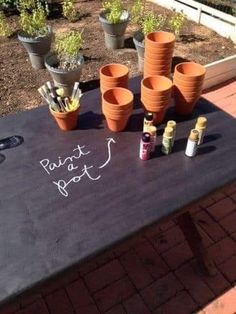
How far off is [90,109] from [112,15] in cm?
320

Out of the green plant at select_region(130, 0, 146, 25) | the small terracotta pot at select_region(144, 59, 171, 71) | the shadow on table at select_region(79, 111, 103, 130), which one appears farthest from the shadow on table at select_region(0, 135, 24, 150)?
the green plant at select_region(130, 0, 146, 25)

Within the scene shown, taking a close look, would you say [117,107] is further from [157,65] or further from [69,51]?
[69,51]

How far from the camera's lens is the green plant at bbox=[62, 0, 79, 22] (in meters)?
6.27

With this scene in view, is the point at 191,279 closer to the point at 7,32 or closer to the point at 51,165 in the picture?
the point at 51,165

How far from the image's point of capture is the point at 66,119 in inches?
93.9

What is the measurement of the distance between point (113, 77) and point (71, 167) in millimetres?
732

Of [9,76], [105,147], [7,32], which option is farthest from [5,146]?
[7,32]

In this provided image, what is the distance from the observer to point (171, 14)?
263 inches

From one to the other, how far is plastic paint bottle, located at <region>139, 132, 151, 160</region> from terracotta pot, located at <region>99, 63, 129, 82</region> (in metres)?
0.53

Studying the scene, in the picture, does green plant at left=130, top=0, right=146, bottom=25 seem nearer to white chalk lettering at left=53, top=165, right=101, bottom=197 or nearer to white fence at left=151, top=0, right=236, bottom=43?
Answer: white fence at left=151, top=0, right=236, bottom=43

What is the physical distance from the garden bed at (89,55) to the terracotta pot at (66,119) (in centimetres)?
214

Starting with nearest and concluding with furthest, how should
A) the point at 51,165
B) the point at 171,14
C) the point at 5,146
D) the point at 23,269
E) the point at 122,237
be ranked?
the point at 23,269 → the point at 122,237 → the point at 51,165 → the point at 5,146 → the point at 171,14

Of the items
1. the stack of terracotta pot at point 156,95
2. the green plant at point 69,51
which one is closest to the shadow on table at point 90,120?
the stack of terracotta pot at point 156,95

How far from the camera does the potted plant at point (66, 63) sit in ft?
14.2
